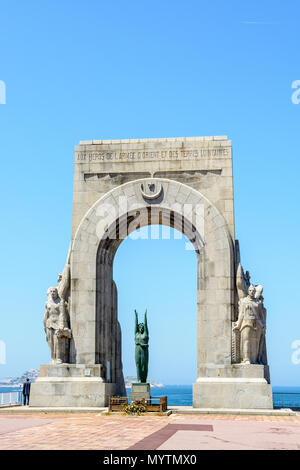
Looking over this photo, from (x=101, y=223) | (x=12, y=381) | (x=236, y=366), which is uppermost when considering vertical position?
(x=101, y=223)

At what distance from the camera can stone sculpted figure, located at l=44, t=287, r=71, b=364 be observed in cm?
2323

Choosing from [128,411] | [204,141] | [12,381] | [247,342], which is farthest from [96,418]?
[12,381]

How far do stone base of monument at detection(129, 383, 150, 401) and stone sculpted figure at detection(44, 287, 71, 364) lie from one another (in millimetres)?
3471

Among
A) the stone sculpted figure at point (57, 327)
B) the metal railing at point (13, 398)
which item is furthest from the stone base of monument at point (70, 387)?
the metal railing at point (13, 398)

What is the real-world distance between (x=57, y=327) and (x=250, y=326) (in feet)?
22.9

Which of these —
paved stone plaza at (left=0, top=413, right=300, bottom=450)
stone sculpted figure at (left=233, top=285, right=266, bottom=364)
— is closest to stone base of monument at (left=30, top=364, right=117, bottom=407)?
paved stone plaza at (left=0, top=413, right=300, bottom=450)

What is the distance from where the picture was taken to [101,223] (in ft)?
79.3

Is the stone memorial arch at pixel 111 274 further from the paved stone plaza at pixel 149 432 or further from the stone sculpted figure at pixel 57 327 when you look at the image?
the paved stone plaza at pixel 149 432

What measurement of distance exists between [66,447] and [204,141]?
14.7 m

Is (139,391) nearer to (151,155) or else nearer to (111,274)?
(111,274)

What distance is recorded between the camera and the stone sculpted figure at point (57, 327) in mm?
23234

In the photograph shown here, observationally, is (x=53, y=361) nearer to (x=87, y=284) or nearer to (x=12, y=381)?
(x=87, y=284)

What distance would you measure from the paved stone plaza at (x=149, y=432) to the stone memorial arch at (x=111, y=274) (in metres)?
2.49

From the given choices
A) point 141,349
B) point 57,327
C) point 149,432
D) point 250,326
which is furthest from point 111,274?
point 149,432
